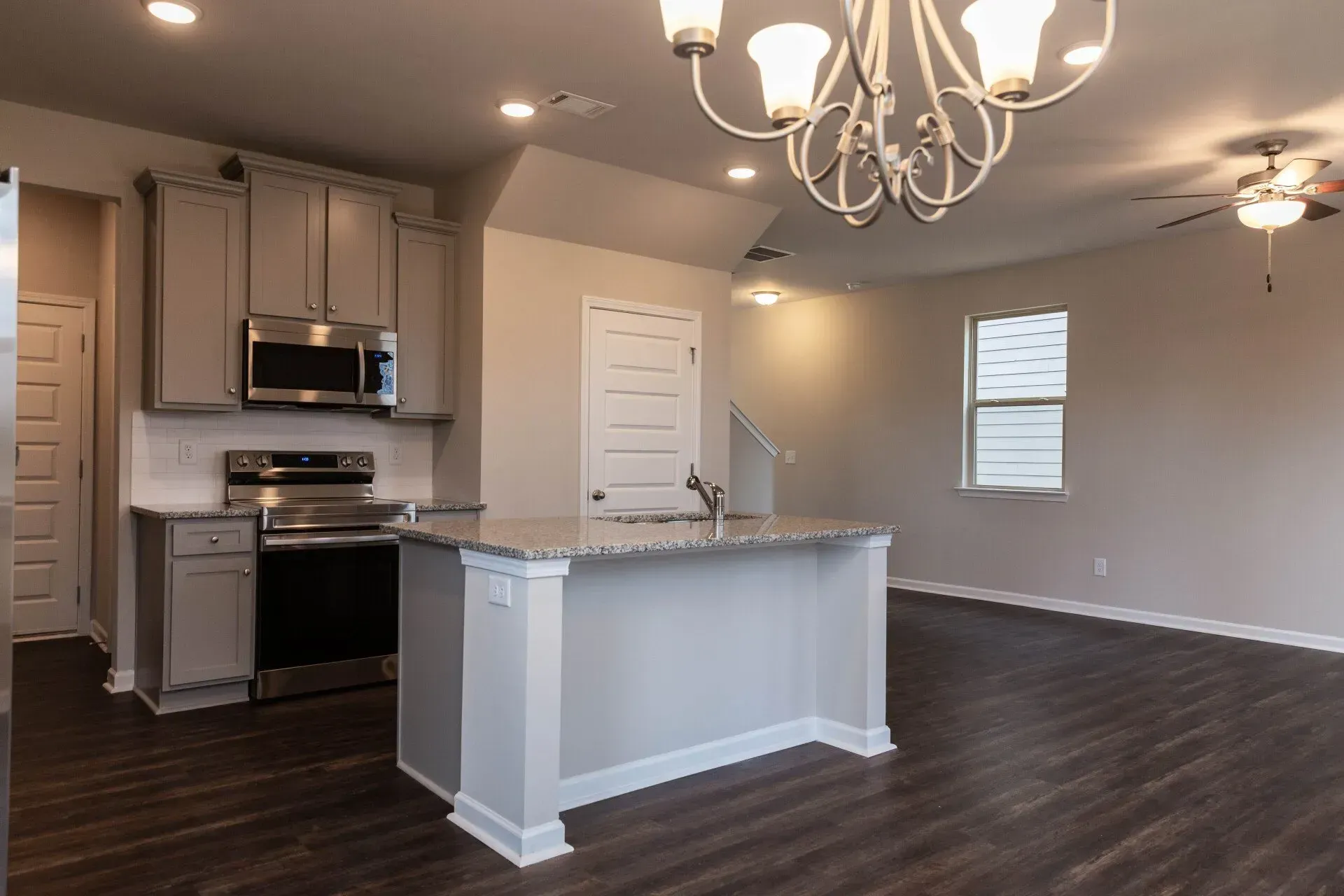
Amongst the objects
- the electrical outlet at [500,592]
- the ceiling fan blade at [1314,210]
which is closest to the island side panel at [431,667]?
the electrical outlet at [500,592]

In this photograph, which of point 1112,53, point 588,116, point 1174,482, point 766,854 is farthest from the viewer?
point 1174,482

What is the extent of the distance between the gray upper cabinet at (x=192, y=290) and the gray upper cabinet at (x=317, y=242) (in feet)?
0.32

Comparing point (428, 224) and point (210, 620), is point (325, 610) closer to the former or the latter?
point (210, 620)

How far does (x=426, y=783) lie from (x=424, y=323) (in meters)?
2.65

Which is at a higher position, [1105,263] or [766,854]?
[1105,263]

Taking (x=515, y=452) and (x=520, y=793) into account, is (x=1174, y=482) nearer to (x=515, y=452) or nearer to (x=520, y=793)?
(x=515, y=452)

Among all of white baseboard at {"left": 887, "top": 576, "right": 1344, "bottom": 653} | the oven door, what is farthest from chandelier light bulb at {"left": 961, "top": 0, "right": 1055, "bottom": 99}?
white baseboard at {"left": 887, "top": 576, "right": 1344, "bottom": 653}

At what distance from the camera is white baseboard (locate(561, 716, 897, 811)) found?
299 cm

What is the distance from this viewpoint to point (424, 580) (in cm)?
311

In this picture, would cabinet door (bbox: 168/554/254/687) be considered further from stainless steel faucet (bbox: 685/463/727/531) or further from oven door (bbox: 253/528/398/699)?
stainless steel faucet (bbox: 685/463/727/531)

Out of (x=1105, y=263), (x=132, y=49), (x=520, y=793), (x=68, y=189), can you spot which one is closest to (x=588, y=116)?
(x=132, y=49)

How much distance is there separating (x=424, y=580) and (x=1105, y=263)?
5353 mm

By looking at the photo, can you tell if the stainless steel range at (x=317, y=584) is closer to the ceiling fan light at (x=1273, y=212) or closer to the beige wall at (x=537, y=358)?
the beige wall at (x=537, y=358)

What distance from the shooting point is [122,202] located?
14.0 feet
